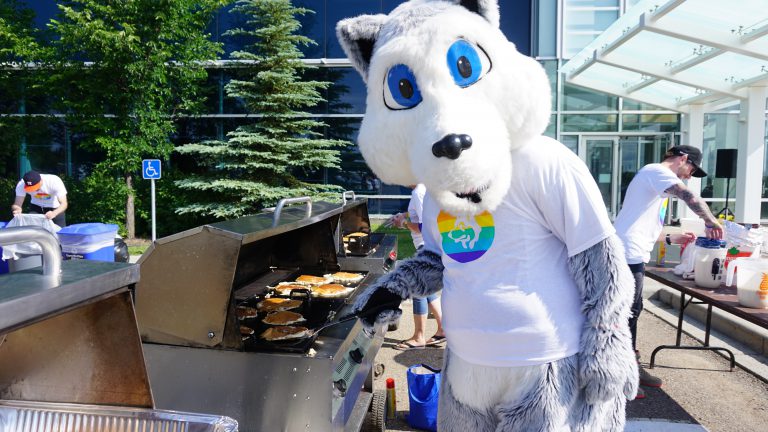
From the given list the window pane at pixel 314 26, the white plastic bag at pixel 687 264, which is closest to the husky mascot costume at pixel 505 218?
the white plastic bag at pixel 687 264

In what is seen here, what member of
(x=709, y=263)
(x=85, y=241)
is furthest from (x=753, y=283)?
(x=85, y=241)

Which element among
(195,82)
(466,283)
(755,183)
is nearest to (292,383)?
(466,283)

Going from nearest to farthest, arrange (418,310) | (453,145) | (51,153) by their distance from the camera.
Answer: (453,145) < (418,310) < (51,153)

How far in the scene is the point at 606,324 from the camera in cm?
177

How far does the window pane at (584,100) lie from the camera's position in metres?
16.3

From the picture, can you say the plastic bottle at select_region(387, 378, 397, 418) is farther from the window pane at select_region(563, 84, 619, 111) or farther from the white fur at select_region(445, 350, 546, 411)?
the window pane at select_region(563, 84, 619, 111)

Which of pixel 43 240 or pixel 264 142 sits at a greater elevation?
pixel 264 142

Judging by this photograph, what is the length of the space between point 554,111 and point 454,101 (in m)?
15.8

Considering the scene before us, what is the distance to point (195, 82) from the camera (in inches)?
569

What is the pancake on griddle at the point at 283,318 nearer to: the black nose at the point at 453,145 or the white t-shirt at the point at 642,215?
the black nose at the point at 453,145

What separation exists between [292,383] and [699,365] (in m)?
4.64

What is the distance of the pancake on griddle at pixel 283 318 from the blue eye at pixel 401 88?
1907 millimetres

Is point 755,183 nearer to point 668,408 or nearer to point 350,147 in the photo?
point 668,408

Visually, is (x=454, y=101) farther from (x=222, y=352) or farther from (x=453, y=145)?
(x=222, y=352)
